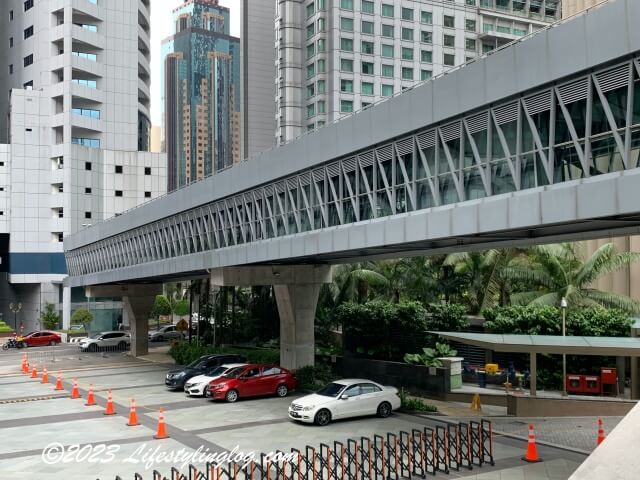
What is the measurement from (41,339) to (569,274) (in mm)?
46395

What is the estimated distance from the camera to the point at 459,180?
17500 millimetres

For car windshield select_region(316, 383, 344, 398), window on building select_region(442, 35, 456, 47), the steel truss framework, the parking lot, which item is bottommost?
the parking lot

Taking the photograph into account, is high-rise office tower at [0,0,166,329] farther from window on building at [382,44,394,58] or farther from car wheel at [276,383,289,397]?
car wheel at [276,383,289,397]

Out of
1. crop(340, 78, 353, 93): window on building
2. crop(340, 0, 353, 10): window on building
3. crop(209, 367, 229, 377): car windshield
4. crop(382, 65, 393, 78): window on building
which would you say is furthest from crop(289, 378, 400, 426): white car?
crop(340, 0, 353, 10): window on building

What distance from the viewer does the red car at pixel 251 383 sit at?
26695 millimetres

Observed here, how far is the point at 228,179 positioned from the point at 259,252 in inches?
193

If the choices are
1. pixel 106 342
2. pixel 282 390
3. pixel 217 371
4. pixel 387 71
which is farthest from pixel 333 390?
pixel 387 71

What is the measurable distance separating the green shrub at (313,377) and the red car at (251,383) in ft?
4.04

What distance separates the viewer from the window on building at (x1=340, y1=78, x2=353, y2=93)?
265 feet

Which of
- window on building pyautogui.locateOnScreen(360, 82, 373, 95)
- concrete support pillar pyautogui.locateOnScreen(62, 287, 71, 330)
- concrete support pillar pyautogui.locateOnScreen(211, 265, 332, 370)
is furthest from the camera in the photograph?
window on building pyautogui.locateOnScreen(360, 82, 373, 95)

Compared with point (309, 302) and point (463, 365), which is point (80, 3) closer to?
point (309, 302)

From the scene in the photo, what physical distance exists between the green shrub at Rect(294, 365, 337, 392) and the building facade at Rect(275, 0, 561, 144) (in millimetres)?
53201

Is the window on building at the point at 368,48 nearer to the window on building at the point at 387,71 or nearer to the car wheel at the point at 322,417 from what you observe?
the window on building at the point at 387,71

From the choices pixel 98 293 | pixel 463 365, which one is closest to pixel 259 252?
pixel 463 365
